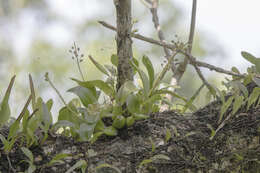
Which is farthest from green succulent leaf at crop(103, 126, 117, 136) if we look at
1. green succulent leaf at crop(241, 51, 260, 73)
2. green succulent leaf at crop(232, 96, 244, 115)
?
green succulent leaf at crop(241, 51, 260, 73)

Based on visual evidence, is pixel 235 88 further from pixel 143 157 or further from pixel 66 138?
pixel 66 138

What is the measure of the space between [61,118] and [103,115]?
0.12m

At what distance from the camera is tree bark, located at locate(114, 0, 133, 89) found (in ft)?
2.74

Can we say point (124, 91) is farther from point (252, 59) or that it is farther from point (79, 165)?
point (252, 59)

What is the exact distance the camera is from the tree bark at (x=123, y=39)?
834 millimetres

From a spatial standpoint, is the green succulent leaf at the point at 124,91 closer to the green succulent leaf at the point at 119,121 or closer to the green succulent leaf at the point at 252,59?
the green succulent leaf at the point at 119,121

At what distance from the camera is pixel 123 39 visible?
2.80 ft

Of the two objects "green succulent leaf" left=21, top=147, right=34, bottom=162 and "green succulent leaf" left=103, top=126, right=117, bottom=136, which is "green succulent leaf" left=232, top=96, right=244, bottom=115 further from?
"green succulent leaf" left=21, top=147, right=34, bottom=162

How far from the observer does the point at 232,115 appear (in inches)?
34.9

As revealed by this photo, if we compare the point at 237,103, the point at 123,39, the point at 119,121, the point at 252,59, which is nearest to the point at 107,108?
the point at 119,121

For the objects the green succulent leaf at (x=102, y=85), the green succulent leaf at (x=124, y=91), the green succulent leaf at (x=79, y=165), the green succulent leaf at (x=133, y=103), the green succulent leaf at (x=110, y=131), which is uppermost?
the green succulent leaf at (x=102, y=85)

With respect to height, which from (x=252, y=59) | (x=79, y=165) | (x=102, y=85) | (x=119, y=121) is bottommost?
(x=79, y=165)

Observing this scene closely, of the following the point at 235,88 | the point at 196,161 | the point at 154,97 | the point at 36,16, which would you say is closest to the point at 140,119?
the point at 154,97

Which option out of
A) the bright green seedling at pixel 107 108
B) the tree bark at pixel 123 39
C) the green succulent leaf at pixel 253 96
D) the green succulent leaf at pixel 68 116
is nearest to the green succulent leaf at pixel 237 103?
the green succulent leaf at pixel 253 96
